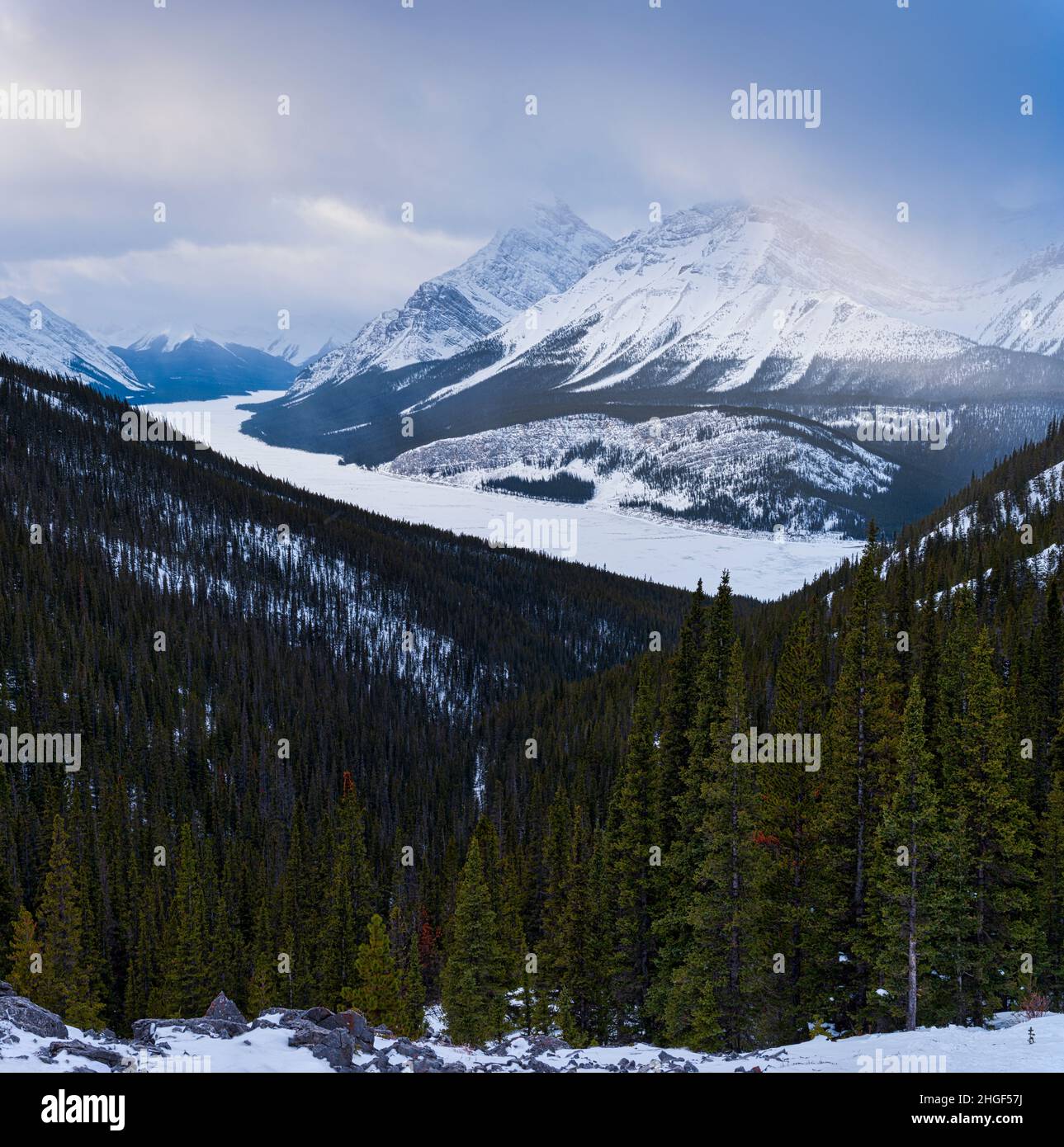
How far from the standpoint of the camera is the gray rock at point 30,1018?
18609 millimetres

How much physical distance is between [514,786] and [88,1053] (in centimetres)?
8206

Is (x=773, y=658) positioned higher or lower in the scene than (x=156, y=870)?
higher

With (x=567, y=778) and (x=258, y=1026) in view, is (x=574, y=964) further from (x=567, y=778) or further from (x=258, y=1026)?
(x=567, y=778)

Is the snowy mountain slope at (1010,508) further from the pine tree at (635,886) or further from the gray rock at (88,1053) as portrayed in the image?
the gray rock at (88,1053)

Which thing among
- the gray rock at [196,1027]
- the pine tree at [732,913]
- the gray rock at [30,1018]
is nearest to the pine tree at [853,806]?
the pine tree at [732,913]

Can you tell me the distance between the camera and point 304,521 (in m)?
174

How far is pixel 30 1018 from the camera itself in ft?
62.5

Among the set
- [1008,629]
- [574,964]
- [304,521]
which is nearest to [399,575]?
[304,521]

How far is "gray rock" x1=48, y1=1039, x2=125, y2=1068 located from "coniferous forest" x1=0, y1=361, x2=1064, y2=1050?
1965 cm


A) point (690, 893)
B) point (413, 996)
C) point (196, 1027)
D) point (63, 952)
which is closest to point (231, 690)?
point (63, 952)

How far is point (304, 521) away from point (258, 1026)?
6280 inches

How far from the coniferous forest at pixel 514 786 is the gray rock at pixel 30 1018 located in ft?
65.4

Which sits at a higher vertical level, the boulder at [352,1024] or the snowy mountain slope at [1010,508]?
the snowy mountain slope at [1010,508]

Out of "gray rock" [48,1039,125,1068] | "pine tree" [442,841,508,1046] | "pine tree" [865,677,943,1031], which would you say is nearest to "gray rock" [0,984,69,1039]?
"gray rock" [48,1039,125,1068]
